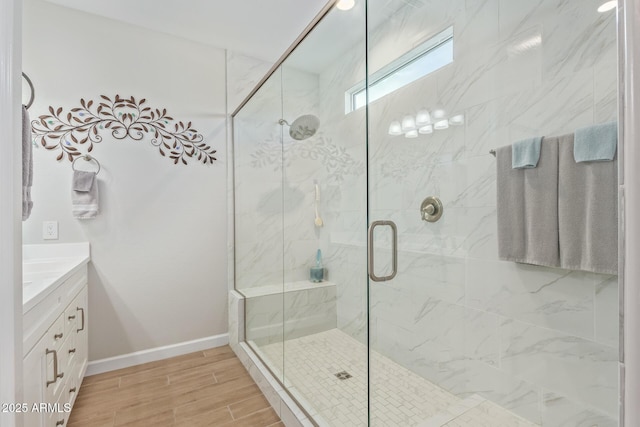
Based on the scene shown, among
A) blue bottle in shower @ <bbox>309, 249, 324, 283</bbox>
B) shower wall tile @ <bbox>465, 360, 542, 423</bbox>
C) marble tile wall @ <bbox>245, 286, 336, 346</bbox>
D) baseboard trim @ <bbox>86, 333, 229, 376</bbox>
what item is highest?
blue bottle in shower @ <bbox>309, 249, 324, 283</bbox>

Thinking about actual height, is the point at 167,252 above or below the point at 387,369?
above

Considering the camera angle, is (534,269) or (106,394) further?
(106,394)

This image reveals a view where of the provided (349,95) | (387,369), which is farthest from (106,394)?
(349,95)

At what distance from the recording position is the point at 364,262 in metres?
2.10

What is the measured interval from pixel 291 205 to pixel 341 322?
0.97 metres

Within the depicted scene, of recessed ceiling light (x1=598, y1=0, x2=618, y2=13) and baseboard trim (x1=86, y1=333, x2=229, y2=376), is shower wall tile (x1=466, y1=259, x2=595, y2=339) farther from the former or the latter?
baseboard trim (x1=86, y1=333, x2=229, y2=376)

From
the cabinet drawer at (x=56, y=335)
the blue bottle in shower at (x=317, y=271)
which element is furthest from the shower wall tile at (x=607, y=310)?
the cabinet drawer at (x=56, y=335)

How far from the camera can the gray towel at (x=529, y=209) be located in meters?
1.34

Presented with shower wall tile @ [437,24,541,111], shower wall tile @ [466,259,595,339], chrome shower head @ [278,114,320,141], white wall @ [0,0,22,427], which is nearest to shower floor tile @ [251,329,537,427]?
shower wall tile @ [466,259,595,339]

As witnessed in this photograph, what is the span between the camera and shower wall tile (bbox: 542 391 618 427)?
1.25 m

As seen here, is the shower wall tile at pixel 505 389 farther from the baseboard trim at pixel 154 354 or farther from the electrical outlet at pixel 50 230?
the electrical outlet at pixel 50 230

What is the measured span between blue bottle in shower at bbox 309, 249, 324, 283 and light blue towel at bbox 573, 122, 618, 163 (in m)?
1.72

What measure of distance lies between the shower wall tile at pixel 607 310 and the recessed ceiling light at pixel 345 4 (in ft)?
5.65

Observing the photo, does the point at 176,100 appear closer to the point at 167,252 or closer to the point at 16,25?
the point at 167,252
